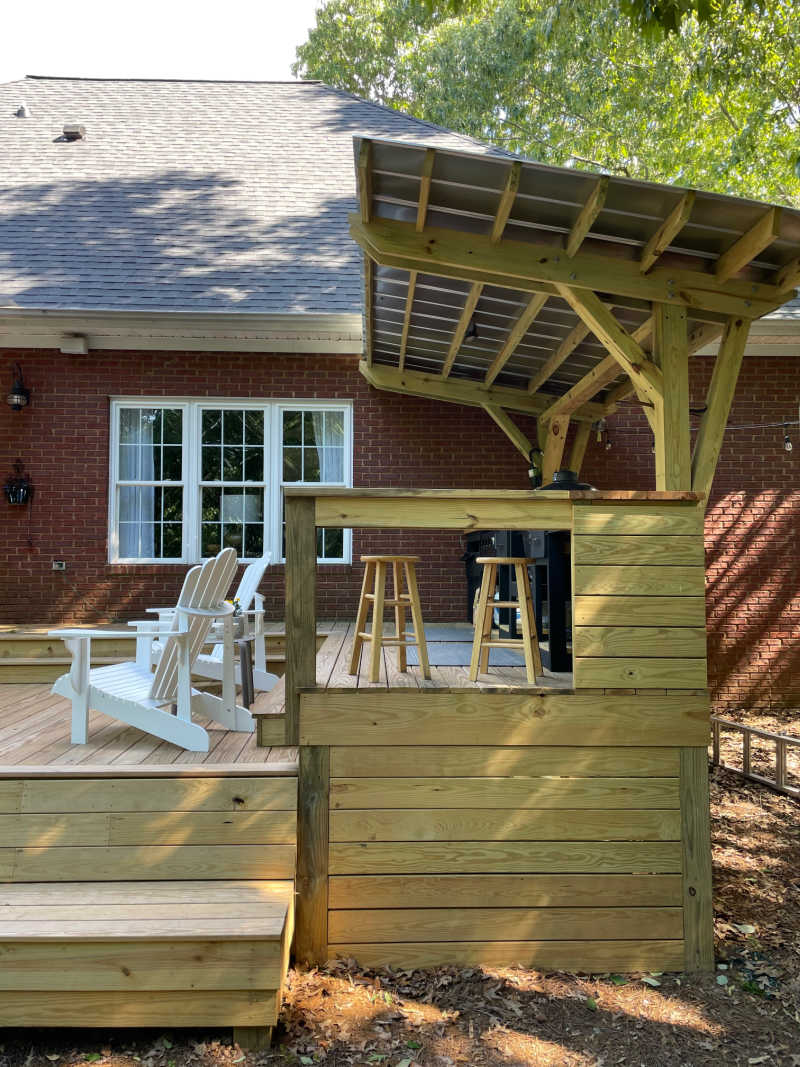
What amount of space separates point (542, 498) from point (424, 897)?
1864 mm

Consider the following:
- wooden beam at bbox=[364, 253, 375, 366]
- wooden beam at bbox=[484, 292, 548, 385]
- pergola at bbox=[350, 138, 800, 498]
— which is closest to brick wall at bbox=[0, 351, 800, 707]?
wooden beam at bbox=[364, 253, 375, 366]

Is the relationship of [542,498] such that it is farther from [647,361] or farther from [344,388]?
[344,388]

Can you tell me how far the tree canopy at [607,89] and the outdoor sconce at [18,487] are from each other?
39.2 feet

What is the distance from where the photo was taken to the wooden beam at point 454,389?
7.86 metres

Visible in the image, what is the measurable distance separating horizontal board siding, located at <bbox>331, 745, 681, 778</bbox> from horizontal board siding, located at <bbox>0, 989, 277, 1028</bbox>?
0.98m

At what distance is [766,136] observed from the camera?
16984 millimetres

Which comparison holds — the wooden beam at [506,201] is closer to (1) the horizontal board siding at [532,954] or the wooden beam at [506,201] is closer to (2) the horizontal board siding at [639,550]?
(2) the horizontal board siding at [639,550]

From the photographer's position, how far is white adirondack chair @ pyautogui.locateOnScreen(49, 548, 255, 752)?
13.5ft

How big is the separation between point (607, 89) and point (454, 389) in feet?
45.2

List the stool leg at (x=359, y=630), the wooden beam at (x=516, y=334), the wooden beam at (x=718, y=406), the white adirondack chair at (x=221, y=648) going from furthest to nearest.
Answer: the wooden beam at (x=516, y=334) < the white adirondack chair at (x=221, y=648) < the wooden beam at (x=718, y=406) < the stool leg at (x=359, y=630)

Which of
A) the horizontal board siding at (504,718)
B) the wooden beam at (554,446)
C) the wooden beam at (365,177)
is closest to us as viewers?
the horizontal board siding at (504,718)

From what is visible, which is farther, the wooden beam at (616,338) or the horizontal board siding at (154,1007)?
the wooden beam at (616,338)

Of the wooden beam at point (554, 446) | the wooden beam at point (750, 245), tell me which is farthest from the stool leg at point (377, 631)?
the wooden beam at point (554, 446)

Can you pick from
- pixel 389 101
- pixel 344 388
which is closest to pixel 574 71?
pixel 389 101
